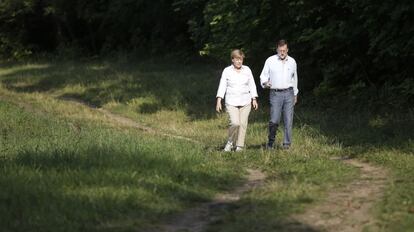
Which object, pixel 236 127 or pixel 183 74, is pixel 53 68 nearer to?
pixel 183 74

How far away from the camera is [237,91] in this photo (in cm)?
1248

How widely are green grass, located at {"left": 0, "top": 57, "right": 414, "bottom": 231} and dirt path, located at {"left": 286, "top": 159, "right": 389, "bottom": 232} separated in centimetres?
16

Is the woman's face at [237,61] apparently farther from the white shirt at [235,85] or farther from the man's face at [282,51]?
the man's face at [282,51]

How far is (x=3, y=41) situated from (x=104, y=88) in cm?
2855

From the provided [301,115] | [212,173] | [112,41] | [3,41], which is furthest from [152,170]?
[3,41]

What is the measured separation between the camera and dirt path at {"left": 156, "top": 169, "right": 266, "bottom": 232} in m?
Answer: 7.50

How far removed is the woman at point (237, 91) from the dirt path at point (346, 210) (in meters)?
3.26

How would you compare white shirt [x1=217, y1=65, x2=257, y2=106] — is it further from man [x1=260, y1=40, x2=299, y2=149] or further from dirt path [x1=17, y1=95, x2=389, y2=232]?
dirt path [x1=17, y1=95, x2=389, y2=232]

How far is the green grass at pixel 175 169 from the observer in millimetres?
7648

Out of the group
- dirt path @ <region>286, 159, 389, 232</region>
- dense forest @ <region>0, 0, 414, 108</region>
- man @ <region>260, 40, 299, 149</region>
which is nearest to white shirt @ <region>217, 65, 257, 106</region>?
man @ <region>260, 40, 299, 149</region>

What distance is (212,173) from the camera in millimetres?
10219

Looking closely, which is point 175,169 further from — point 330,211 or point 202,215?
point 330,211

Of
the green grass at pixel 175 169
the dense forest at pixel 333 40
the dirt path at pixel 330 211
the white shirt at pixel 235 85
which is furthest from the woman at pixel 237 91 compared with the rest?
the dense forest at pixel 333 40

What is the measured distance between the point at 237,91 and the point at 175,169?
280 cm
